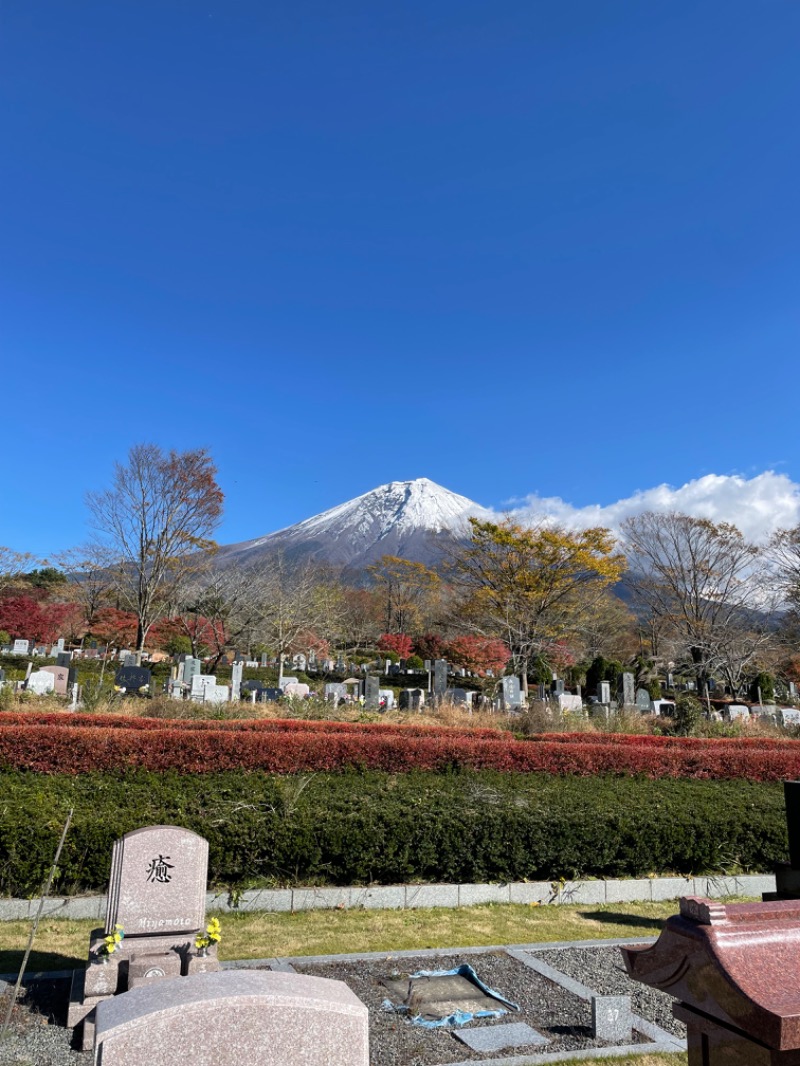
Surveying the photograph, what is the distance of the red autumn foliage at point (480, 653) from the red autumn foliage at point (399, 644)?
21.0 ft

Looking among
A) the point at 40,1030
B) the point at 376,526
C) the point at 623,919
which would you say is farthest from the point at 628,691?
the point at 376,526

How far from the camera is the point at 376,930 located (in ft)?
21.3

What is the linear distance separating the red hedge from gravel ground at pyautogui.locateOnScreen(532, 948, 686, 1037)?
4.08 metres

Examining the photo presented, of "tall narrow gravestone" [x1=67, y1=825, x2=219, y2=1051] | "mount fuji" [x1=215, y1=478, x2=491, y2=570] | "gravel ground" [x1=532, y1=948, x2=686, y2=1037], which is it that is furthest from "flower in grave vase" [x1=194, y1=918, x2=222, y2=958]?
"mount fuji" [x1=215, y1=478, x2=491, y2=570]

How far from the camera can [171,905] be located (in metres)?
5.03

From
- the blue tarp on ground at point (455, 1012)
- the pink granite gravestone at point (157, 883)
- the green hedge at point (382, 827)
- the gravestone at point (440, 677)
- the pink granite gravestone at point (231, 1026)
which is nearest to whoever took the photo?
the pink granite gravestone at point (231, 1026)

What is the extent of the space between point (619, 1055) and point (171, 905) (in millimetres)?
3099

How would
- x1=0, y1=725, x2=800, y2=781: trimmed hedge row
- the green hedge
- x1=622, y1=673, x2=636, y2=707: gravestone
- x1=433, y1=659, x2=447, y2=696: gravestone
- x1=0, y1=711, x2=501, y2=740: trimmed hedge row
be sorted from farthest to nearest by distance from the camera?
x1=622, y1=673, x2=636, y2=707: gravestone
x1=433, y1=659, x2=447, y2=696: gravestone
x1=0, y1=711, x2=501, y2=740: trimmed hedge row
x1=0, y1=725, x2=800, y2=781: trimmed hedge row
the green hedge

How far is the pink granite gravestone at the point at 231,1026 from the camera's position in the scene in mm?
1973

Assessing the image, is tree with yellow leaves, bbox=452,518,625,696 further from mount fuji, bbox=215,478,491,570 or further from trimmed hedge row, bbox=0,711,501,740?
mount fuji, bbox=215,478,491,570

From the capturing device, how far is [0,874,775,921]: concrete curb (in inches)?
253

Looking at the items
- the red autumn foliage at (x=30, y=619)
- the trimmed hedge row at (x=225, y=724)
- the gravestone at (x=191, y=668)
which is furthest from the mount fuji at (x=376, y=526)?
the trimmed hedge row at (x=225, y=724)

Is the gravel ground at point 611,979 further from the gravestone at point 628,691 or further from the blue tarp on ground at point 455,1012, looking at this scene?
the gravestone at point 628,691

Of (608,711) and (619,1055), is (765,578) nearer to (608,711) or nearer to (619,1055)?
(608,711)
